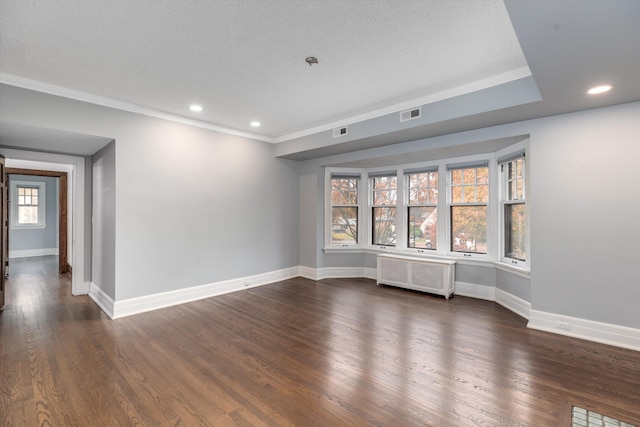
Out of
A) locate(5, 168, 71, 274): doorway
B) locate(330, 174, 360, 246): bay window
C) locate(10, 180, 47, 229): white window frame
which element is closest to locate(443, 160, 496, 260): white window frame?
locate(330, 174, 360, 246): bay window

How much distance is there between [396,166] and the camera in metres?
5.81

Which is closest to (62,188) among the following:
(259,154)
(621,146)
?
(259,154)

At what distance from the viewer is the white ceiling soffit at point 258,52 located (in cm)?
218

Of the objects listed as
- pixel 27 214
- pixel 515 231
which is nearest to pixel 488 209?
pixel 515 231

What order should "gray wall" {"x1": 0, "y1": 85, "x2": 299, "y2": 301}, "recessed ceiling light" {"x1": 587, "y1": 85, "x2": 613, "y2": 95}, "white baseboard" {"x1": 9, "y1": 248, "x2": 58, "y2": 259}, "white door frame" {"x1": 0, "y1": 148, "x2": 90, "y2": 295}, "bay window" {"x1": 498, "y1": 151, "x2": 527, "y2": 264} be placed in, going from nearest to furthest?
"recessed ceiling light" {"x1": 587, "y1": 85, "x2": 613, "y2": 95} < "gray wall" {"x1": 0, "y1": 85, "x2": 299, "y2": 301} < "bay window" {"x1": 498, "y1": 151, "x2": 527, "y2": 264} < "white door frame" {"x1": 0, "y1": 148, "x2": 90, "y2": 295} < "white baseboard" {"x1": 9, "y1": 248, "x2": 58, "y2": 259}

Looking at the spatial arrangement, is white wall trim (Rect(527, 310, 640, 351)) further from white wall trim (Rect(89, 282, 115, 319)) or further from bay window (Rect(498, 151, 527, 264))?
white wall trim (Rect(89, 282, 115, 319))

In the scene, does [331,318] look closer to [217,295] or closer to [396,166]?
[217,295]

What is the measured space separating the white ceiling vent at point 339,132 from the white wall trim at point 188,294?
2875 millimetres

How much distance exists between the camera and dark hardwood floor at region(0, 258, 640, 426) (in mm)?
2043

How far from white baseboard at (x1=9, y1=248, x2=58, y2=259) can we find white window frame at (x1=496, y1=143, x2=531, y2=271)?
12.1 metres

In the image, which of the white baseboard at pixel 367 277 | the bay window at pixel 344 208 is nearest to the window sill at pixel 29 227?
the white baseboard at pixel 367 277

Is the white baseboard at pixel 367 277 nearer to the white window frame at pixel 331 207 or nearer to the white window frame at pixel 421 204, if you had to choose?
the white window frame at pixel 331 207

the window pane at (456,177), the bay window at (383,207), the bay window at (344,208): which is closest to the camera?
the window pane at (456,177)

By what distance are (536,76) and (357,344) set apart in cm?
297
